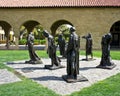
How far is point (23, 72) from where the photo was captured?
1379 centimetres

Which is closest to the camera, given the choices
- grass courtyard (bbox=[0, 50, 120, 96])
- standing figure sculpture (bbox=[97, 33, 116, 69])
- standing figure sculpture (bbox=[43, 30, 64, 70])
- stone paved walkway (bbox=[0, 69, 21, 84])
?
grass courtyard (bbox=[0, 50, 120, 96])

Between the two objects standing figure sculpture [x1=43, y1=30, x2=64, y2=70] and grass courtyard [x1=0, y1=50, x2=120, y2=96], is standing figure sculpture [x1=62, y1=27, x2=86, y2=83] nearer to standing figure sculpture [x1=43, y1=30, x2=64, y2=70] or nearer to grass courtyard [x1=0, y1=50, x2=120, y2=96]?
grass courtyard [x1=0, y1=50, x2=120, y2=96]

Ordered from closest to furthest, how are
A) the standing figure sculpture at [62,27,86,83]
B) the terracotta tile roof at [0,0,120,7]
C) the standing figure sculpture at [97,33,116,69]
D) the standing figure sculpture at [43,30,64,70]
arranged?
the standing figure sculpture at [62,27,86,83]
the standing figure sculpture at [43,30,64,70]
the standing figure sculpture at [97,33,116,69]
the terracotta tile roof at [0,0,120,7]

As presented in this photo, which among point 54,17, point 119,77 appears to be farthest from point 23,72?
point 54,17

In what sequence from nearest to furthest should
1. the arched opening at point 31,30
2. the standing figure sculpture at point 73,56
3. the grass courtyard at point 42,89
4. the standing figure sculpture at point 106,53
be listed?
the grass courtyard at point 42,89 → the standing figure sculpture at point 73,56 → the standing figure sculpture at point 106,53 → the arched opening at point 31,30

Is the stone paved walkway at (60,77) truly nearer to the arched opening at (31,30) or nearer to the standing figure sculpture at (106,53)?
the standing figure sculpture at (106,53)

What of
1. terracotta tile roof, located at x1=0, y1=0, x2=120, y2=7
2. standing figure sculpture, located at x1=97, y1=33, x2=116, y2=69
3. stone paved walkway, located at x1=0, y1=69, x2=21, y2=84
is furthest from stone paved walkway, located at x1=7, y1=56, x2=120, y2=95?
terracotta tile roof, located at x1=0, y1=0, x2=120, y2=7

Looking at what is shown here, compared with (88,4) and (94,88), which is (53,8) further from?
(94,88)

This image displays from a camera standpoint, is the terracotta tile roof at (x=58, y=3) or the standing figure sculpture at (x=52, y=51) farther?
the terracotta tile roof at (x=58, y=3)

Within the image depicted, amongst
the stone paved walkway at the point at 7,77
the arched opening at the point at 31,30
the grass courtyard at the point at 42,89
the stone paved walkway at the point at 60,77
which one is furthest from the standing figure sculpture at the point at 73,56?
the arched opening at the point at 31,30

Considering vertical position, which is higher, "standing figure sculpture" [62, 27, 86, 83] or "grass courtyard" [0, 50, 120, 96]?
"standing figure sculpture" [62, 27, 86, 83]

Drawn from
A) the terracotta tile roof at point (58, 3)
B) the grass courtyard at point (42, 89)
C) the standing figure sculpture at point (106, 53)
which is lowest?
the grass courtyard at point (42, 89)

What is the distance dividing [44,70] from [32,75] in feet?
4.63

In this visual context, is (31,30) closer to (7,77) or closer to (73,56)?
(7,77)
